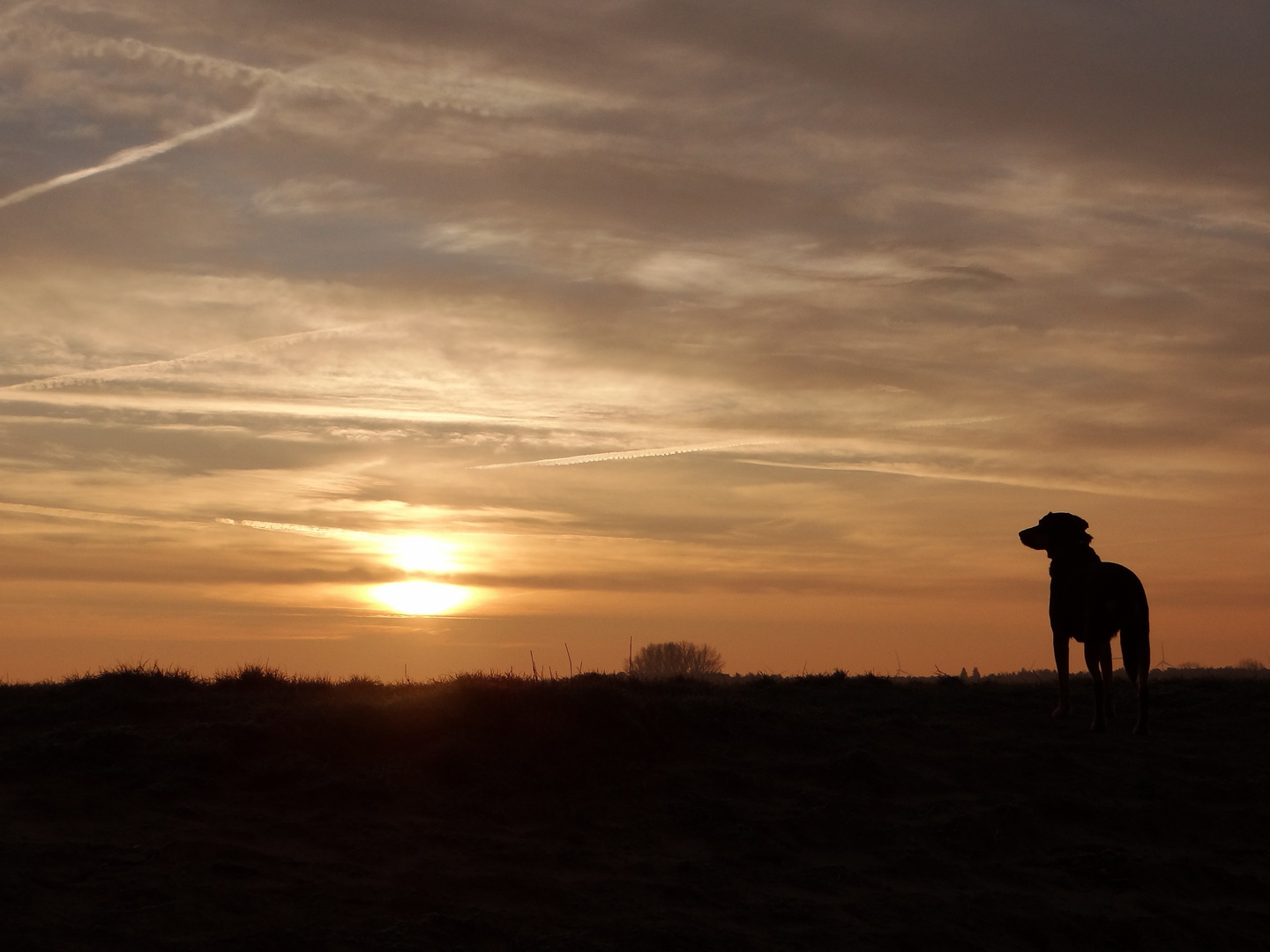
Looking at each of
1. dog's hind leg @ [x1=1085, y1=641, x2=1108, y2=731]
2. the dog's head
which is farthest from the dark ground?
the dog's head

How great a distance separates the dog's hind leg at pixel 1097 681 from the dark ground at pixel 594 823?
0.34 m

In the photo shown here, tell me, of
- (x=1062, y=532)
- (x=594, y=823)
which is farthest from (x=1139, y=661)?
(x=594, y=823)

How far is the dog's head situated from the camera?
58.7 feet

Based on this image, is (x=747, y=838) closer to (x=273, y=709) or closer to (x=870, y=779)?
(x=870, y=779)

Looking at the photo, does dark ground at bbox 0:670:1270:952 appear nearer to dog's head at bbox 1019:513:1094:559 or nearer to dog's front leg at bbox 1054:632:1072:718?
dog's front leg at bbox 1054:632:1072:718

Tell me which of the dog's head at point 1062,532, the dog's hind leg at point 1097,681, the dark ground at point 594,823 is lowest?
the dark ground at point 594,823

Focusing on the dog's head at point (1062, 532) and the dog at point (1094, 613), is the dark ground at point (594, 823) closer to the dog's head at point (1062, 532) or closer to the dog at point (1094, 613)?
the dog at point (1094, 613)

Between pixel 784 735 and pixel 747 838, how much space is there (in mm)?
3156

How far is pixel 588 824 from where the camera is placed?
1174 cm

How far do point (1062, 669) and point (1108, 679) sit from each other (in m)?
→ 0.64

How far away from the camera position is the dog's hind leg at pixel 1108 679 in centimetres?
1664

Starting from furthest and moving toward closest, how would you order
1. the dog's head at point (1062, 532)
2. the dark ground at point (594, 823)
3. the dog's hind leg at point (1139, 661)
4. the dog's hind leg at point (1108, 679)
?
the dog's head at point (1062, 532)
the dog's hind leg at point (1108, 679)
the dog's hind leg at point (1139, 661)
the dark ground at point (594, 823)

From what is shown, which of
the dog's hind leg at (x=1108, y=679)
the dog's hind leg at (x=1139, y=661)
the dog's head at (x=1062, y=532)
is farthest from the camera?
the dog's head at (x=1062, y=532)

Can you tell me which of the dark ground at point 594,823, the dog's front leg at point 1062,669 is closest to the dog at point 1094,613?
the dog's front leg at point 1062,669
